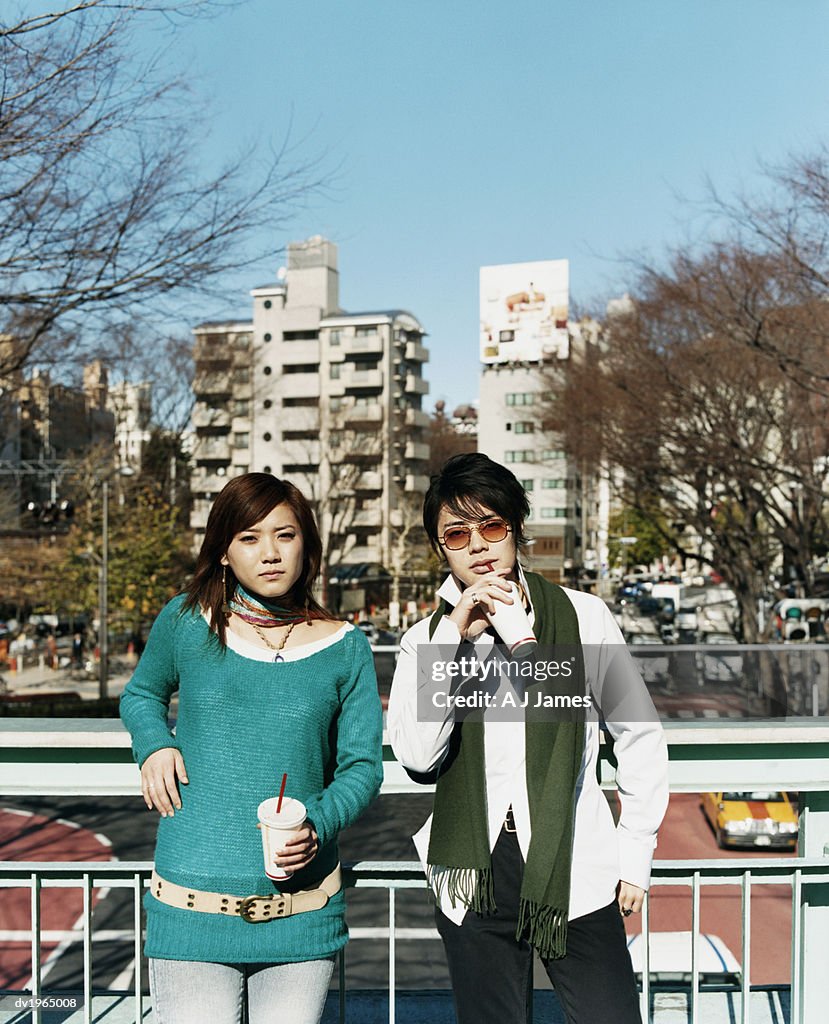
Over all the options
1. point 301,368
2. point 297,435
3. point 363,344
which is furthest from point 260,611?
point 301,368

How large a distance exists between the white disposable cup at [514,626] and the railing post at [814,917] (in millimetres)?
1187

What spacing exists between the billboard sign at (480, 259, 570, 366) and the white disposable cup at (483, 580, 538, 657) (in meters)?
61.1

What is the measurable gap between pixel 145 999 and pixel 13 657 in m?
32.1

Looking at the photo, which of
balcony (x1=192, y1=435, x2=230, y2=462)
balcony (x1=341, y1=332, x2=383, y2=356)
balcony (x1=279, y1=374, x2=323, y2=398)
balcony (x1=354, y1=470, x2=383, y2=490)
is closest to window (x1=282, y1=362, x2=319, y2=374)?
balcony (x1=279, y1=374, x2=323, y2=398)

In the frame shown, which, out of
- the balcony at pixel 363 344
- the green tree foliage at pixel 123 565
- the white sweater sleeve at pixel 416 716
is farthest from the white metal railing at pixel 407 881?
the balcony at pixel 363 344

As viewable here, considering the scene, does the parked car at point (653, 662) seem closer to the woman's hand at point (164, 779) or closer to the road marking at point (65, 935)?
the road marking at point (65, 935)

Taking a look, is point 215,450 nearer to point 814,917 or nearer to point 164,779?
point 814,917

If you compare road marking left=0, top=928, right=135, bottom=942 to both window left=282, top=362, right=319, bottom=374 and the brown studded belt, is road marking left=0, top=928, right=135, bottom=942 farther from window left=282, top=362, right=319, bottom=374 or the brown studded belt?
→ window left=282, top=362, right=319, bottom=374

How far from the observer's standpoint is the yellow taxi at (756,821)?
1264 cm

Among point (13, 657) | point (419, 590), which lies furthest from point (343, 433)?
point (13, 657)

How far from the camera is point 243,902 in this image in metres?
2.03

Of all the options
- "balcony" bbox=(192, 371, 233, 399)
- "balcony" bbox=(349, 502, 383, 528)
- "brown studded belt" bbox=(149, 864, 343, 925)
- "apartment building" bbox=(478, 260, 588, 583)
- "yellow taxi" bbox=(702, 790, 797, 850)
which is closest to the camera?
"brown studded belt" bbox=(149, 864, 343, 925)

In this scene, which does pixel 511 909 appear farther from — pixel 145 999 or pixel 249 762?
pixel 145 999

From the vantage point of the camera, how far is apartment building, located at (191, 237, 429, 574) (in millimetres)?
36156
